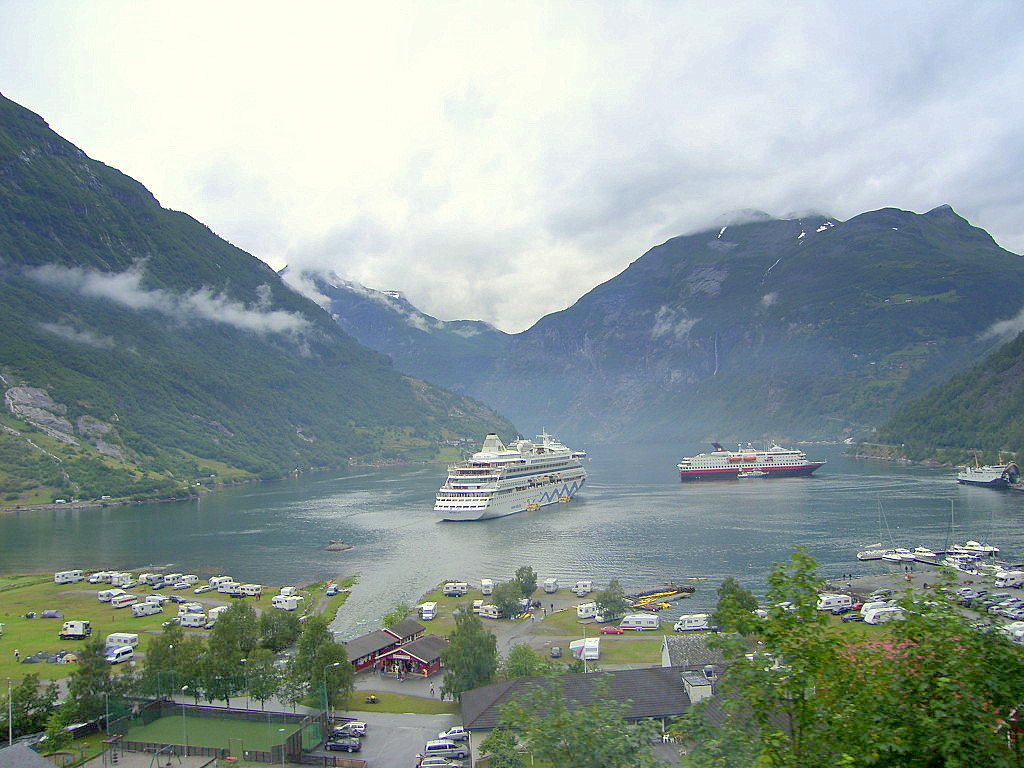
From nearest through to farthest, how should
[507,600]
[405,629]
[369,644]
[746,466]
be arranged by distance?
[369,644] → [405,629] → [507,600] → [746,466]

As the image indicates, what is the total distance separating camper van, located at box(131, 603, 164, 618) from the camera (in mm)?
50375

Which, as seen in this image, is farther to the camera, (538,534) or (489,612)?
(538,534)

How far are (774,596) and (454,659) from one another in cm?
2367

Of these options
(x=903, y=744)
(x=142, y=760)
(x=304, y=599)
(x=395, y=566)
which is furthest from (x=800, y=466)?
(x=903, y=744)

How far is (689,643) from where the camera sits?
31.2 m

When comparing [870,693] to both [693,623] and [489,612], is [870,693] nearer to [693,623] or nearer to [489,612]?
[693,623]

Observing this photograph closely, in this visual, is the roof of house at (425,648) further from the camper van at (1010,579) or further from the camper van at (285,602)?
the camper van at (1010,579)

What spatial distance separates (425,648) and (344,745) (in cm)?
996

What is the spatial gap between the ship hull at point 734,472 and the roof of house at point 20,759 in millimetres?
127763

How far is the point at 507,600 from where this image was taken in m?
45.8

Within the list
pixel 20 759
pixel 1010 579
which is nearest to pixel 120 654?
pixel 20 759

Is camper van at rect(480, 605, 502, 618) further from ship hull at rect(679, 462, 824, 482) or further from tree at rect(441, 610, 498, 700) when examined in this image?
ship hull at rect(679, 462, 824, 482)

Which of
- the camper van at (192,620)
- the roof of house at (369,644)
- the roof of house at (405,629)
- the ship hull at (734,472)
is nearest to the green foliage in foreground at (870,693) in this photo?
the roof of house at (369,644)

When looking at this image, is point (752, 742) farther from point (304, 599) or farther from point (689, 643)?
point (304, 599)
